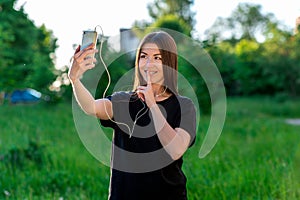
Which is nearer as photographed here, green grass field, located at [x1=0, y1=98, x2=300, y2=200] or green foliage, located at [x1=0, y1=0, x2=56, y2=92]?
green grass field, located at [x1=0, y1=98, x2=300, y2=200]

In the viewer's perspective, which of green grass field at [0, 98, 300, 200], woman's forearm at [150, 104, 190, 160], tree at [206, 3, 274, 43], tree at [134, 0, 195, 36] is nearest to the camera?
woman's forearm at [150, 104, 190, 160]

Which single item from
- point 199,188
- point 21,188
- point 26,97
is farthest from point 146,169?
point 26,97

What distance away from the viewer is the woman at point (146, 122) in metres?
1.60

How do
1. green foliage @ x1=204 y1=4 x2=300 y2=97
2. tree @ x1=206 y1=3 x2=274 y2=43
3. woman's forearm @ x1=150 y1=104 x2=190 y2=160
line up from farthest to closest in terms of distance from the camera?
tree @ x1=206 y1=3 x2=274 y2=43 < green foliage @ x1=204 y1=4 x2=300 y2=97 < woman's forearm @ x1=150 y1=104 x2=190 y2=160

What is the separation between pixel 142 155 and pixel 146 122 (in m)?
0.12

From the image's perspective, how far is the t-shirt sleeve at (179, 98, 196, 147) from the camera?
1.54 metres

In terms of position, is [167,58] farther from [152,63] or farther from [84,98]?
[84,98]

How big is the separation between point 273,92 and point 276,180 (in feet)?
67.0

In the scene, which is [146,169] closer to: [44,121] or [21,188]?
[21,188]

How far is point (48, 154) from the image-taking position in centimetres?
466

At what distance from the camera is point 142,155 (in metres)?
1.62

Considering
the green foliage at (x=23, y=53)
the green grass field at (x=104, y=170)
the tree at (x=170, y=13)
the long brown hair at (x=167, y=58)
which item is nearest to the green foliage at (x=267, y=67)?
the tree at (x=170, y=13)

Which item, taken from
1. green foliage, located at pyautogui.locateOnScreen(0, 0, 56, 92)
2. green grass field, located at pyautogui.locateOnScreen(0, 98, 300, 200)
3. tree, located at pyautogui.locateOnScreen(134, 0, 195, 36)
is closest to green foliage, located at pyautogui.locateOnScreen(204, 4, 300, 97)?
tree, located at pyautogui.locateOnScreen(134, 0, 195, 36)

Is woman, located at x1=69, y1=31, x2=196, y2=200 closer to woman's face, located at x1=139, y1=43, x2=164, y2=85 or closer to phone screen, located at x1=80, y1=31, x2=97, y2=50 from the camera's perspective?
woman's face, located at x1=139, y1=43, x2=164, y2=85
